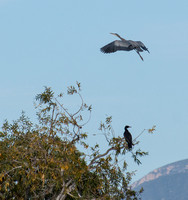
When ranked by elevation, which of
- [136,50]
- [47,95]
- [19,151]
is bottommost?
[19,151]

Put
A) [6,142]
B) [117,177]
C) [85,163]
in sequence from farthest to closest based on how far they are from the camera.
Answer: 1. [117,177]
2. [6,142]
3. [85,163]

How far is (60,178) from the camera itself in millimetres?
21797

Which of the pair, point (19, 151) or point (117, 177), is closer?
point (19, 151)

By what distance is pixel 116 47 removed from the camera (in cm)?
2938

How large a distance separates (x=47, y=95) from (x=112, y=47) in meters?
5.77

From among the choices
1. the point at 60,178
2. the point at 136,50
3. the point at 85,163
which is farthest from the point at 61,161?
the point at 136,50

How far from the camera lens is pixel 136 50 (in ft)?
94.5

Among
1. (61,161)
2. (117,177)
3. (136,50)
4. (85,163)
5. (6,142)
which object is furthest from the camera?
(136,50)

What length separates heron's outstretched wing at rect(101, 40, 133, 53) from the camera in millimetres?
29141

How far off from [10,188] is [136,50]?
10.2 meters

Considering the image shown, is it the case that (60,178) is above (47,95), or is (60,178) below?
below

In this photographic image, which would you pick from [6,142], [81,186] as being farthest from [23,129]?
[81,186]

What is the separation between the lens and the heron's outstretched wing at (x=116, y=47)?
29141 mm

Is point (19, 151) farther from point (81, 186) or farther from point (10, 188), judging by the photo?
point (81, 186)
